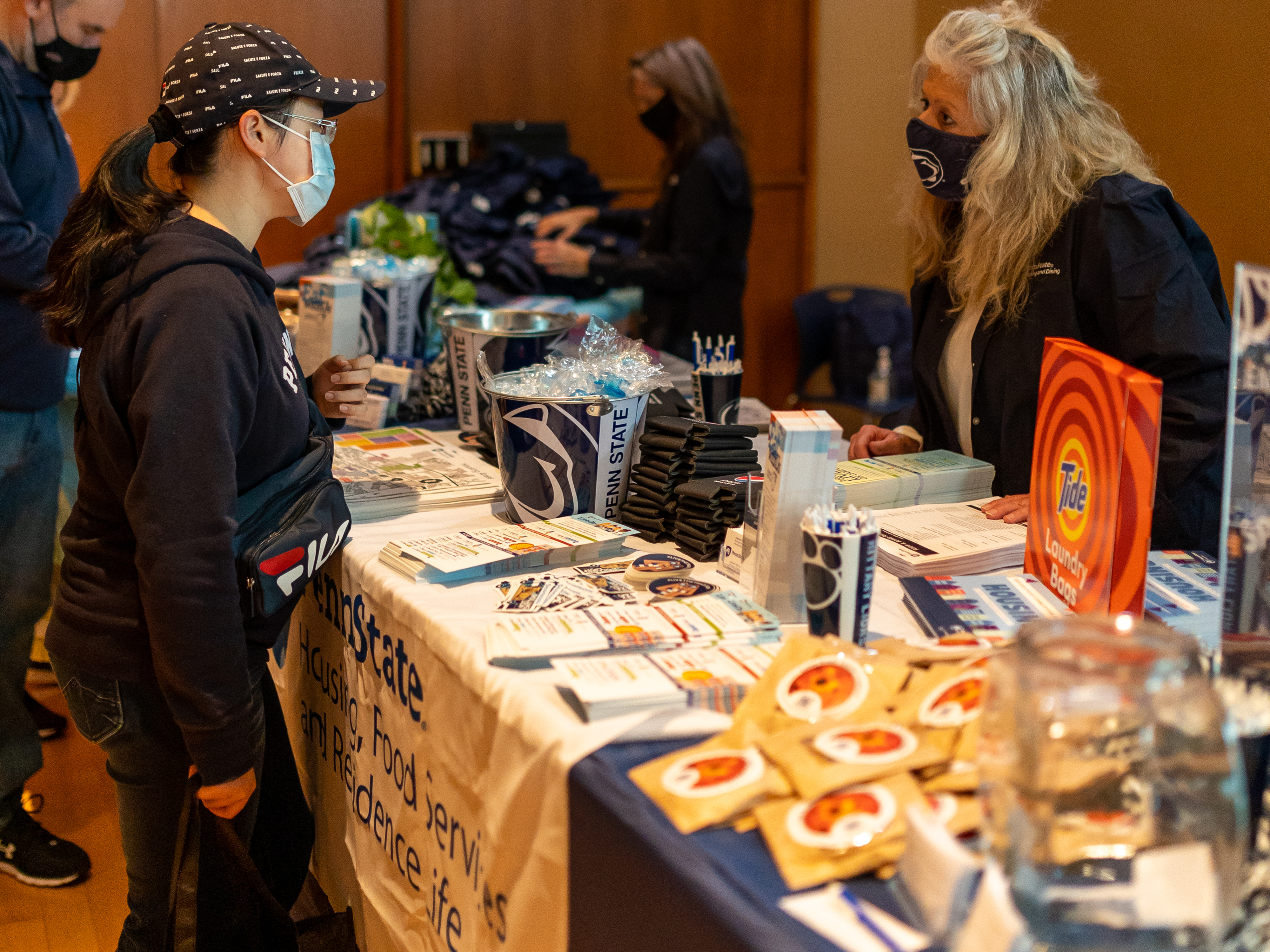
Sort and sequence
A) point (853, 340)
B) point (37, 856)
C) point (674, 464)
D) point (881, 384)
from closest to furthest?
point (674, 464) < point (37, 856) < point (881, 384) < point (853, 340)

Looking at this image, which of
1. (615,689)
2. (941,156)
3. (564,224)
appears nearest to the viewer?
(615,689)

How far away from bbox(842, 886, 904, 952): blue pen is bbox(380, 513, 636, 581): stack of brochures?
823 mm

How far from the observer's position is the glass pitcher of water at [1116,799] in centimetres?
83

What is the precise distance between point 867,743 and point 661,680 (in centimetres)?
27

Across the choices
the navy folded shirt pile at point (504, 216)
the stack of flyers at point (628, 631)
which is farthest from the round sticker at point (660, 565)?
the navy folded shirt pile at point (504, 216)

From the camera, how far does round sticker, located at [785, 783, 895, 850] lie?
3.10 feet

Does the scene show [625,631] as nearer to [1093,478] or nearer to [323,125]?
[1093,478]

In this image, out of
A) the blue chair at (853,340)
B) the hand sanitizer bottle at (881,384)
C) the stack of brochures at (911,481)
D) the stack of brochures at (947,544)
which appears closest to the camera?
the stack of brochures at (947,544)

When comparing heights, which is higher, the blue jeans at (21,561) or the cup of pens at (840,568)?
the cup of pens at (840,568)

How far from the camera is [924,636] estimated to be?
1396mm

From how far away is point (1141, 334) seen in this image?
1820 mm

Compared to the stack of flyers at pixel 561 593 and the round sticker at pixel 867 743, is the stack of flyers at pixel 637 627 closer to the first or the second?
the stack of flyers at pixel 561 593

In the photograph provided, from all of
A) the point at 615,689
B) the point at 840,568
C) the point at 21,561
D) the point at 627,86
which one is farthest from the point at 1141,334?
the point at 627,86

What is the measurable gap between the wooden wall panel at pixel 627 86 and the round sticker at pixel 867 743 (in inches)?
136
